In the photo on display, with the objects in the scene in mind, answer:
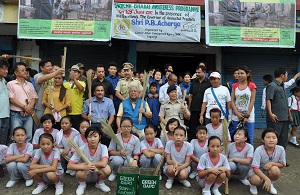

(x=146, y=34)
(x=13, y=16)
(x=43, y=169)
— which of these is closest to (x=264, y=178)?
(x=43, y=169)

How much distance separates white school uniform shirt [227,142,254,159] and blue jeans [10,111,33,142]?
2.91m

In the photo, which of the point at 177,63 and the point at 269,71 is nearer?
the point at 269,71

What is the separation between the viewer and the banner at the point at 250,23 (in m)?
6.60

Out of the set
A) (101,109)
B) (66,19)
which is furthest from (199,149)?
(66,19)

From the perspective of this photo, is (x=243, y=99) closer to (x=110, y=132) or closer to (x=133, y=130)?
(x=133, y=130)

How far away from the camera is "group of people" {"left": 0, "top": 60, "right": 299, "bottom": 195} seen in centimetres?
379

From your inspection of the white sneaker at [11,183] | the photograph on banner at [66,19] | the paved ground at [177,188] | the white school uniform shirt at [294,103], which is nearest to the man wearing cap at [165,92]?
the paved ground at [177,188]

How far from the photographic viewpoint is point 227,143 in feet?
13.1

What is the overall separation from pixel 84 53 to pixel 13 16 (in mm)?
2019

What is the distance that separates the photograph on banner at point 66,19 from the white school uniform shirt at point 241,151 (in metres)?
3.62

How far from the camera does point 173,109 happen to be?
188 inches

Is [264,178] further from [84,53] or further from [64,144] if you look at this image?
[84,53]

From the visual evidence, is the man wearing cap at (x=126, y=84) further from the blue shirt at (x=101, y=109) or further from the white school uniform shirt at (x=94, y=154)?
the white school uniform shirt at (x=94, y=154)

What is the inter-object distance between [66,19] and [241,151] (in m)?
4.51
